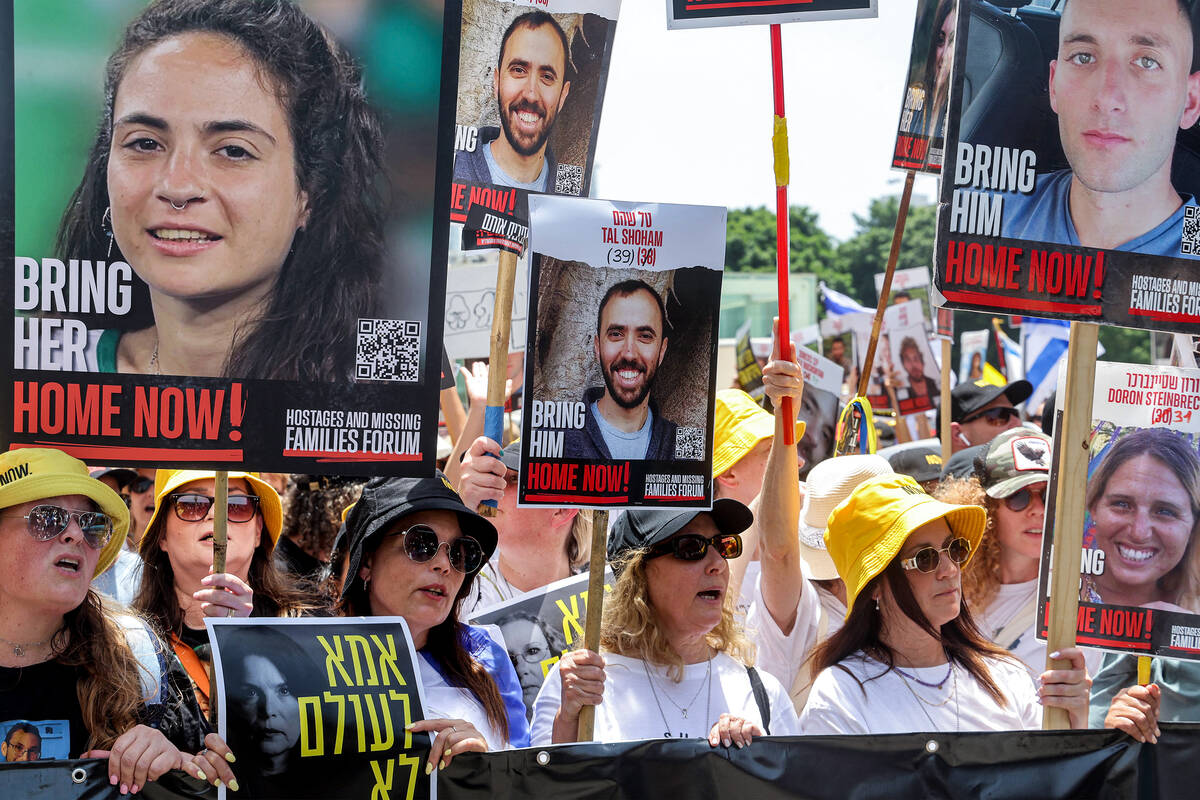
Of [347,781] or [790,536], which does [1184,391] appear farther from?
[347,781]

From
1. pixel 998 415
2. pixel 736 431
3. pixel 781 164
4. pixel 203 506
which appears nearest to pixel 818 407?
pixel 998 415

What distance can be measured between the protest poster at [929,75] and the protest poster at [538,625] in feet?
7.50

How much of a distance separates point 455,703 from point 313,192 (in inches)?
54.8

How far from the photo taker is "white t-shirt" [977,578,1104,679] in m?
4.48

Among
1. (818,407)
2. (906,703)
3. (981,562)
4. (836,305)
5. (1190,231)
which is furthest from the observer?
(836,305)

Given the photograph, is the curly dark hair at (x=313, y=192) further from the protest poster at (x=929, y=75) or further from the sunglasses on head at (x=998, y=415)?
the sunglasses on head at (x=998, y=415)

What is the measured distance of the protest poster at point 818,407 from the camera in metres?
7.39

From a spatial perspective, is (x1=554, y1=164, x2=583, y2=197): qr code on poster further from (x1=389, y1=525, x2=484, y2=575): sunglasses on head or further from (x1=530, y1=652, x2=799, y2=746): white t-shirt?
(x1=530, y1=652, x2=799, y2=746): white t-shirt

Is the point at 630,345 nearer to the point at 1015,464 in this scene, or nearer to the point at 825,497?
the point at 825,497

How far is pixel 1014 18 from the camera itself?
11.0ft

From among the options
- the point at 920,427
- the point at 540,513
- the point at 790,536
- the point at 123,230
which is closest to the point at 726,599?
the point at 790,536

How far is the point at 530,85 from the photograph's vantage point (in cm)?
409

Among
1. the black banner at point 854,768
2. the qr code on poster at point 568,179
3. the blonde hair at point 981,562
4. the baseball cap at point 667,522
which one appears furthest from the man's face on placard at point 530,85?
the blonde hair at point 981,562

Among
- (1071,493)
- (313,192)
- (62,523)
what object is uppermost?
(313,192)
